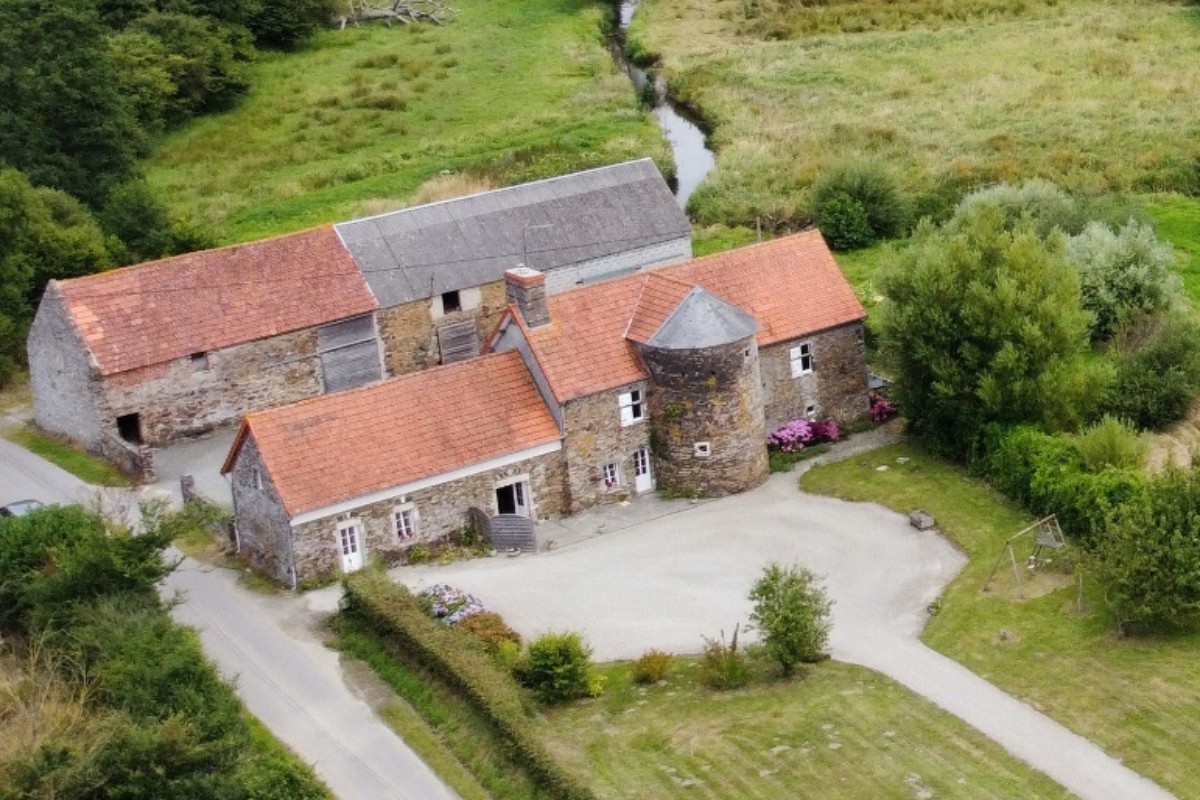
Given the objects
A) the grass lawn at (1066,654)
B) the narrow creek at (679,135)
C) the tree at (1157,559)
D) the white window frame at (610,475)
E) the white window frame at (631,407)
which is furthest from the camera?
the narrow creek at (679,135)

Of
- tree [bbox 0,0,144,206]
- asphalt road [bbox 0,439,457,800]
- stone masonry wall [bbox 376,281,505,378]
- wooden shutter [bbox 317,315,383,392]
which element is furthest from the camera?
tree [bbox 0,0,144,206]

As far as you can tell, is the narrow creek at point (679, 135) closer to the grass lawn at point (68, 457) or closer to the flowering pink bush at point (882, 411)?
the flowering pink bush at point (882, 411)

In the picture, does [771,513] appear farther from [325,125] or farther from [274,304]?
[325,125]

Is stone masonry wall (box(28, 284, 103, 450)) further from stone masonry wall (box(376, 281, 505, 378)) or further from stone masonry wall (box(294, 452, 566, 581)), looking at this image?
stone masonry wall (box(294, 452, 566, 581))

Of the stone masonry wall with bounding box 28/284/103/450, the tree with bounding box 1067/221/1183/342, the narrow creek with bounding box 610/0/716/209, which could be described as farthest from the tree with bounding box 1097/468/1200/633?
the narrow creek with bounding box 610/0/716/209

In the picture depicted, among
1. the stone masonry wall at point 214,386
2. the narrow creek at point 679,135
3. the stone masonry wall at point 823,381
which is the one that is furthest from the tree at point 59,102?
the stone masonry wall at point 823,381

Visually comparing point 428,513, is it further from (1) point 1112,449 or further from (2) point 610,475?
(1) point 1112,449
